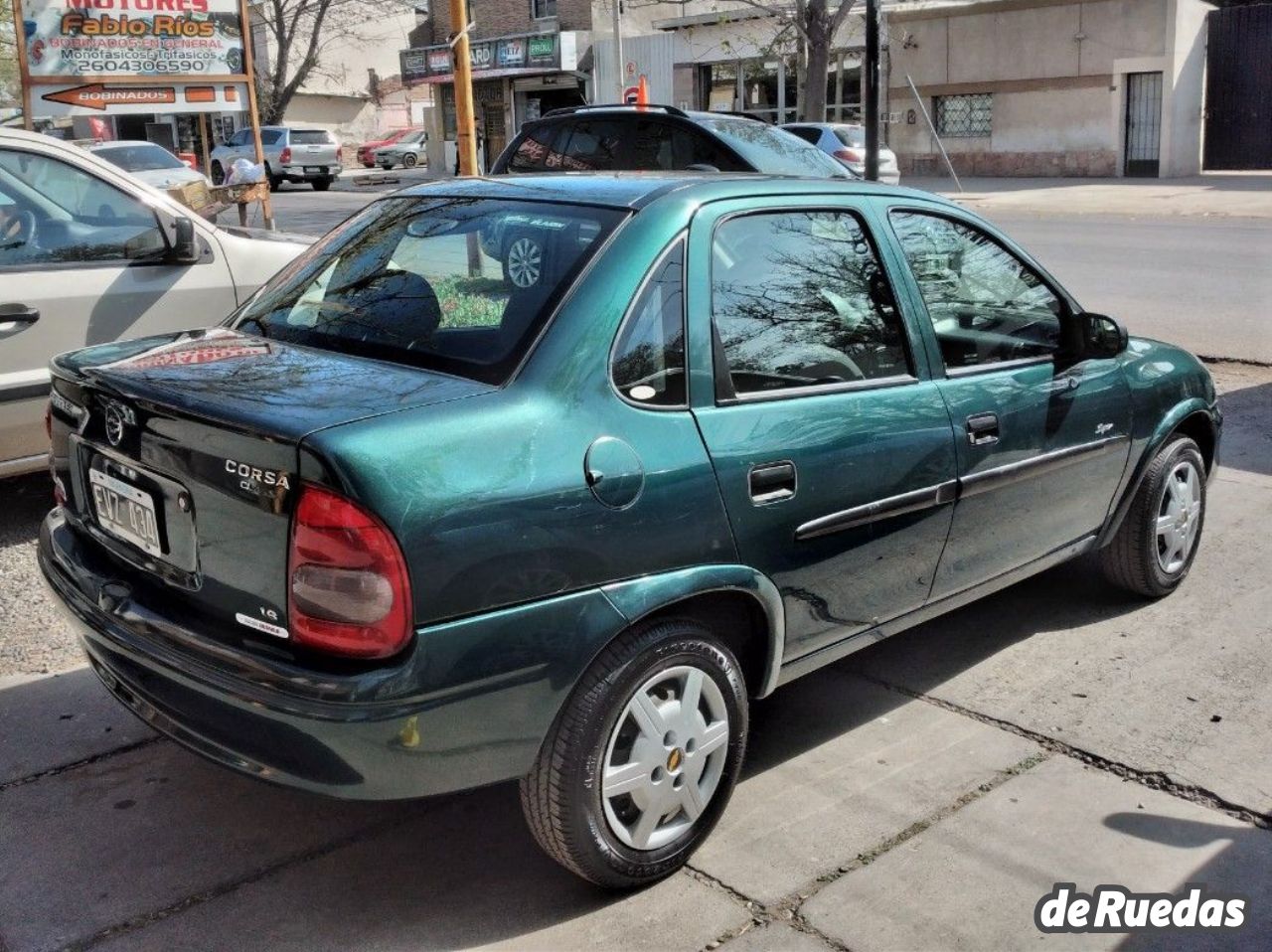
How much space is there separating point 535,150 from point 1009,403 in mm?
7101

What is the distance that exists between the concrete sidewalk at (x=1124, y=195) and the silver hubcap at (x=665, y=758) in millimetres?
19912

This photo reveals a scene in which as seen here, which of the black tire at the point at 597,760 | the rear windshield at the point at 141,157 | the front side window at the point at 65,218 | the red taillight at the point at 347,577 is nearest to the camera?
the red taillight at the point at 347,577

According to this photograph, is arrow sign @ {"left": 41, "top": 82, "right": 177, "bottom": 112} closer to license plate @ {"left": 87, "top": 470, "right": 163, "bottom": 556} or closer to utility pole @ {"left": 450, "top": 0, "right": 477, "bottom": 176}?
utility pole @ {"left": 450, "top": 0, "right": 477, "bottom": 176}

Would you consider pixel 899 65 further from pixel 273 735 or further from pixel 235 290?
pixel 273 735

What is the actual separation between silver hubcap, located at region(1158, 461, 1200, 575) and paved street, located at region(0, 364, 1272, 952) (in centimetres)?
42

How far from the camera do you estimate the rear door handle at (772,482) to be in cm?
328

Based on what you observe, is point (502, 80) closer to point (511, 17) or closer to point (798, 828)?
point (511, 17)

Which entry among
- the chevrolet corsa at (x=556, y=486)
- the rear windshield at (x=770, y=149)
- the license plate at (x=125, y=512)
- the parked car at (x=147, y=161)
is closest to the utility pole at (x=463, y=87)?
the rear windshield at (x=770, y=149)

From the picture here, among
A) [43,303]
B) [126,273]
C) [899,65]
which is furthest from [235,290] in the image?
[899,65]

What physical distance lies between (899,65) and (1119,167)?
6.82 m

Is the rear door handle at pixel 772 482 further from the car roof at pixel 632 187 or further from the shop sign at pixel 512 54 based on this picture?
the shop sign at pixel 512 54

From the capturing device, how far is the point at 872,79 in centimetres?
916

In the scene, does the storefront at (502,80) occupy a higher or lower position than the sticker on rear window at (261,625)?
higher

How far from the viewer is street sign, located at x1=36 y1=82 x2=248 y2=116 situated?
403 inches
